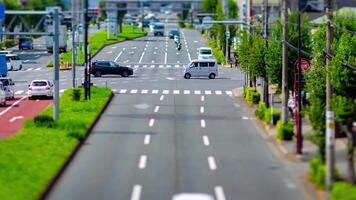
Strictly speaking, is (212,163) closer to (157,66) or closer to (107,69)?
(107,69)

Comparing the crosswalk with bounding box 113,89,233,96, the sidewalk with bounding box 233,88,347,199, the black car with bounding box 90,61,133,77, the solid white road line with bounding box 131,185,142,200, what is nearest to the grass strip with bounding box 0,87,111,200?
the solid white road line with bounding box 131,185,142,200

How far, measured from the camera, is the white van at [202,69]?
226ft

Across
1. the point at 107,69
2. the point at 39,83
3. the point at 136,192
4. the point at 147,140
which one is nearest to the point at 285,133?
the point at 147,140

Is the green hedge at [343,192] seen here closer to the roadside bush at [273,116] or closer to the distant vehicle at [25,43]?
the roadside bush at [273,116]

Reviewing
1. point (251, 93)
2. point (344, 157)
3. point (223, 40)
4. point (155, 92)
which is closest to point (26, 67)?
point (223, 40)

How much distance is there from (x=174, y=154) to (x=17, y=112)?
16.4 meters

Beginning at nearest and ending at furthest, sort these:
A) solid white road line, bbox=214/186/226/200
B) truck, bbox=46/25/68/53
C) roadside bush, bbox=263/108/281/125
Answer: solid white road line, bbox=214/186/226/200, roadside bush, bbox=263/108/281/125, truck, bbox=46/25/68/53

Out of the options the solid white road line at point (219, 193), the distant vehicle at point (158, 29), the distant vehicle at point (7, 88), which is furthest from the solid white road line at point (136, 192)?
the distant vehicle at point (158, 29)

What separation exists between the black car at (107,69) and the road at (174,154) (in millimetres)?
14334

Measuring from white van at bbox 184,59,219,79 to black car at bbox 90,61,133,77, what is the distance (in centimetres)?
507

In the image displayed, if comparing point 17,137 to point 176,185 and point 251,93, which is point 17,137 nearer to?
point 176,185

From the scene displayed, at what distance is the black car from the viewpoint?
69.7m

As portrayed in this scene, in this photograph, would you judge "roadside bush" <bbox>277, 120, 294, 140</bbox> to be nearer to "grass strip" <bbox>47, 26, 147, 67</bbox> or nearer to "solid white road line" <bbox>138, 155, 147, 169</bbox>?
"solid white road line" <bbox>138, 155, 147, 169</bbox>

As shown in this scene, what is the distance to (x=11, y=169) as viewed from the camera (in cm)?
2303
